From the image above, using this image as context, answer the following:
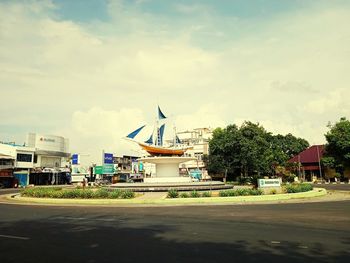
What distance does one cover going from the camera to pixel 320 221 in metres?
15.5

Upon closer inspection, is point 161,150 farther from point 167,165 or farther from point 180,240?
point 180,240

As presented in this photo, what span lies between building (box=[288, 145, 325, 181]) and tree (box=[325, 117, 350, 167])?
8.64 m

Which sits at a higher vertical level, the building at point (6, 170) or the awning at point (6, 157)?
the awning at point (6, 157)

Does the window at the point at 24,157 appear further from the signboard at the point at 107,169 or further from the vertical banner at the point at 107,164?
the signboard at the point at 107,169

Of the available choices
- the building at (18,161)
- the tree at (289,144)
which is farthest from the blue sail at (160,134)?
the tree at (289,144)

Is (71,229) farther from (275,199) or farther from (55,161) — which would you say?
(55,161)

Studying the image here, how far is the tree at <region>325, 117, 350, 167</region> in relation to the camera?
6284cm

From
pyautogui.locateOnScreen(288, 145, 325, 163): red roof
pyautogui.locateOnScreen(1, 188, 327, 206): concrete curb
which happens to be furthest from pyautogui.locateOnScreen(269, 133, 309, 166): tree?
pyautogui.locateOnScreen(1, 188, 327, 206): concrete curb

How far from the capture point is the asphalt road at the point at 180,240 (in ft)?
29.3

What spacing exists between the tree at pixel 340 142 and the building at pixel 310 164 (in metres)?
8.64

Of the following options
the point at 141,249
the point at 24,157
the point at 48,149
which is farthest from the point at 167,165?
the point at 48,149

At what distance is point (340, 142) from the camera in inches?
2473

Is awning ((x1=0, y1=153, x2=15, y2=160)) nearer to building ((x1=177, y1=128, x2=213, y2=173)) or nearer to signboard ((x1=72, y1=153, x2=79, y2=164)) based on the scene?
signboard ((x1=72, y1=153, x2=79, y2=164))

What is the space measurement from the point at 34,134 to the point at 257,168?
52.6 meters
